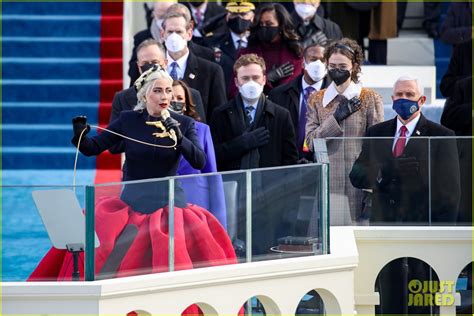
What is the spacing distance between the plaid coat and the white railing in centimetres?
17

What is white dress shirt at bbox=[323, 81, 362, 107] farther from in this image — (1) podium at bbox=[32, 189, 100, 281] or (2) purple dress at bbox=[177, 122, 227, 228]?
(1) podium at bbox=[32, 189, 100, 281]

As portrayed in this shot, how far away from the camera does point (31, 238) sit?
1453 centimetres

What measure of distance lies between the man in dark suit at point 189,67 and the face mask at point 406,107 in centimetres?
195

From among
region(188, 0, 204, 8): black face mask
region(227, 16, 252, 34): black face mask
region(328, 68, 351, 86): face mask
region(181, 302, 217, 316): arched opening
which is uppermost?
region(188, 0, 204, 8): black face mask

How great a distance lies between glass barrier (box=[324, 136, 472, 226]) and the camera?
36.4ft

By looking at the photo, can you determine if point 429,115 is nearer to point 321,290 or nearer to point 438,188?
point 438,188

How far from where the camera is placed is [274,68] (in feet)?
45.2

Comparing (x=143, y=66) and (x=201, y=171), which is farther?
(x=143, y=66)

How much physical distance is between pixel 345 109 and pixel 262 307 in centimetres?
158

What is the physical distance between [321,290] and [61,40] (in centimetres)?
994

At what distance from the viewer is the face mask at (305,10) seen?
14781mm

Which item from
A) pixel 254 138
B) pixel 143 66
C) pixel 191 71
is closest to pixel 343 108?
pixel 254 138

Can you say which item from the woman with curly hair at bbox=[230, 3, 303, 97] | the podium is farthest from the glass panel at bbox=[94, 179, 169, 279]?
the woman with curly hair at bbox=[230, 3, 303, 97]

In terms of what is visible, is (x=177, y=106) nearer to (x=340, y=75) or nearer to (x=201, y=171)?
(x=201, y=171)
